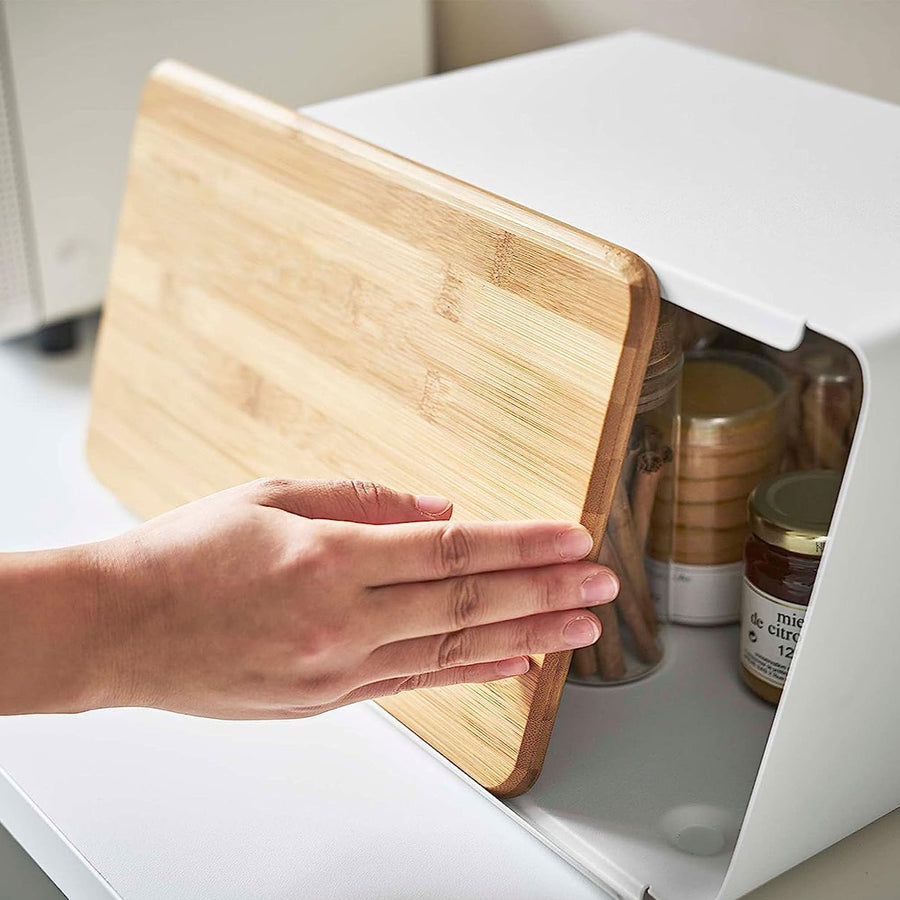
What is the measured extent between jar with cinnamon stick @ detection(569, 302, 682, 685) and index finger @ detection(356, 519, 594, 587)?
9 cm

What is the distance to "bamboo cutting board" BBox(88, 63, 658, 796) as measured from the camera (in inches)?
24.4

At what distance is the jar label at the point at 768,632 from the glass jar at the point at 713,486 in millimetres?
60

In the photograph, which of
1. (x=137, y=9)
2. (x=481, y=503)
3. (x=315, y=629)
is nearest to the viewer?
(x=315, y=629)

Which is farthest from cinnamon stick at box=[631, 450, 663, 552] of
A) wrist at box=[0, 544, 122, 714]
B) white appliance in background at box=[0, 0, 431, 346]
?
white appliance in background at box=[0, 0, 431, 346]

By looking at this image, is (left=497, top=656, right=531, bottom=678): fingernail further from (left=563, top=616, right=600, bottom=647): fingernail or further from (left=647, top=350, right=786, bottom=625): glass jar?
(left=647, top=350, right=786, bottom=625): glass jar

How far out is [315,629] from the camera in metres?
0.56

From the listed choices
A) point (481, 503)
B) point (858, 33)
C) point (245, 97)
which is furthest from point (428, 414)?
point (858, 33)

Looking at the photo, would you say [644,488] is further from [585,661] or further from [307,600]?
[307,600]

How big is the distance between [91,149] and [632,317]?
2.17 ft

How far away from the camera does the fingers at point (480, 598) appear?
574 millimetres

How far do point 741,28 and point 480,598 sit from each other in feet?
2.07

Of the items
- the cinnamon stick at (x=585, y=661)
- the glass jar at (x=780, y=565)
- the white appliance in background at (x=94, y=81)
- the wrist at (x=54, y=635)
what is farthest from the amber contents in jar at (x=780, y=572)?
A: the white appliance in background at (x=94, y=81)

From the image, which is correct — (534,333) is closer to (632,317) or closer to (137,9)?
(632,317)

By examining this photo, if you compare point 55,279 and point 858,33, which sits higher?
point 858,33
